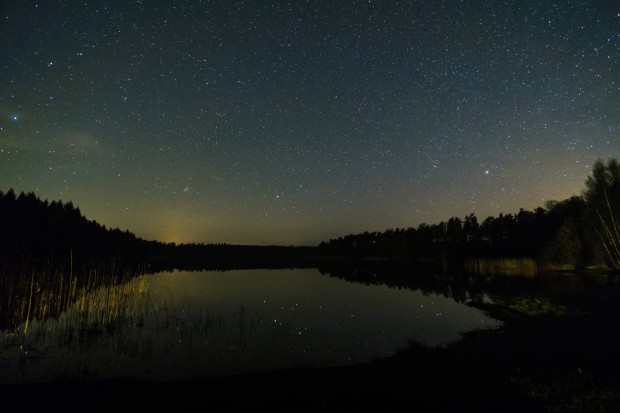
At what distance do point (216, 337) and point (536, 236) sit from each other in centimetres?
9181

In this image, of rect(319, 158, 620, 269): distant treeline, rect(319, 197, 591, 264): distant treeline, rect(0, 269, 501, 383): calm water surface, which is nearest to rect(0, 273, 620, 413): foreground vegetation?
rect(0, 269, 501, 383): calm water surface

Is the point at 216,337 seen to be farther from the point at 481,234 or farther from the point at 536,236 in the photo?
the point at 481,234

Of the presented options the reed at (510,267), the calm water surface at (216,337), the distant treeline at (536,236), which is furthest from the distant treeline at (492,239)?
the calm water surface at (216,337)

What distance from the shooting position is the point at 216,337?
17344 mm

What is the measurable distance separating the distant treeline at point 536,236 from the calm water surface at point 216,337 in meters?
21.1

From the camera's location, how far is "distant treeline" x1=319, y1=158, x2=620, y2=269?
47.8 meters

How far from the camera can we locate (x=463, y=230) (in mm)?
130875

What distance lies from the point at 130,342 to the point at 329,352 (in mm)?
8716

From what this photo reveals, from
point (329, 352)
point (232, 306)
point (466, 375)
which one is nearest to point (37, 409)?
point (329, 352)

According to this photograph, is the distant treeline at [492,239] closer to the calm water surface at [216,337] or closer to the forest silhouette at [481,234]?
the forest silhouette at [481,234]

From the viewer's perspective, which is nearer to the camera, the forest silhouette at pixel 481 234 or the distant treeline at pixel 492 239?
the forest silhouette at pixel 481 234

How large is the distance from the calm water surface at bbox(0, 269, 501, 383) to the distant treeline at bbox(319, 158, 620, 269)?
21.1 meters

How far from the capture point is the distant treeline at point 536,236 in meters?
47.8

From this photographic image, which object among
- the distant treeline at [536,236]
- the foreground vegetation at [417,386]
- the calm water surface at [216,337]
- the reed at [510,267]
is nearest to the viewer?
the foreground vegetation at [417,386]
